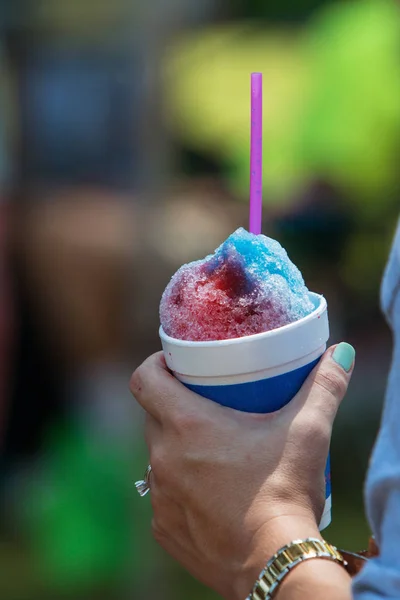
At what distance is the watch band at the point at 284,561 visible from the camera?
95 centimetres

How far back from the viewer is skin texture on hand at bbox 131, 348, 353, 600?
3.26 feet

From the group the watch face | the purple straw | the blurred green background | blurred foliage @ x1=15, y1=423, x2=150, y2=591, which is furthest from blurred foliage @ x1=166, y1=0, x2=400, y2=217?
the watch face

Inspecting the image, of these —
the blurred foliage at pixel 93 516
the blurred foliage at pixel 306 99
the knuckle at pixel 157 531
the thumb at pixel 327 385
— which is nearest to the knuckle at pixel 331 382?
the thumb at pixel 327 385

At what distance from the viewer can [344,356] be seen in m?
1.09

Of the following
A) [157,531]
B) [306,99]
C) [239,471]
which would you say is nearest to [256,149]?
[239,471]

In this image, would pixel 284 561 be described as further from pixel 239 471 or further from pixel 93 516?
pixel 93 516

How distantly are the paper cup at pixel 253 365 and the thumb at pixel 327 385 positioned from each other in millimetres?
17

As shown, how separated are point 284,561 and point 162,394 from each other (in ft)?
0.81

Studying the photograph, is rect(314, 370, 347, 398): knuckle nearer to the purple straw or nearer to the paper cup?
the paper cup

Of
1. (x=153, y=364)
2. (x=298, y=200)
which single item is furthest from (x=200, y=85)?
(x=153, y=364)

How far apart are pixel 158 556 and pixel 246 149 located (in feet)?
5.42

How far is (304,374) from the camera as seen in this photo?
1.08 metres

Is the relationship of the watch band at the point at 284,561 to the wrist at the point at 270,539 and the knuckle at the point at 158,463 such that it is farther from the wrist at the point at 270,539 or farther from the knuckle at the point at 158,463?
the knuckle at the point at 158,463

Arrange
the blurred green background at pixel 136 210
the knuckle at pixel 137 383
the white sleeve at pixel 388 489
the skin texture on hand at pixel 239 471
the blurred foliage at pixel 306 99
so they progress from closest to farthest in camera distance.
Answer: the white sleeve at pixel 388 489 < the skin texture on hand at pixel 239 471 < the knuckle at pixel 137 383 < the blurred foliage at pixel 306 99 < the blurred green background at pixel 136 210
